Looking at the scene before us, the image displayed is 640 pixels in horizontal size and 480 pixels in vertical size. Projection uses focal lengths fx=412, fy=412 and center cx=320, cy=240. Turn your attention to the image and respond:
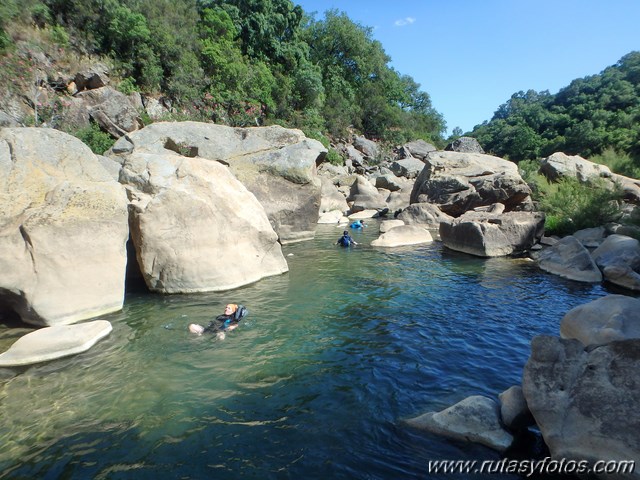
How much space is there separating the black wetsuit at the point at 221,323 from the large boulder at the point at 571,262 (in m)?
9.54

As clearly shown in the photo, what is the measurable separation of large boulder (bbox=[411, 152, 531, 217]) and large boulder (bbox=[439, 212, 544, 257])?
5510 mm

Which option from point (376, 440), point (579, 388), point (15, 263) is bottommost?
point (376, 440)

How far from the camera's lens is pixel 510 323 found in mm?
8336

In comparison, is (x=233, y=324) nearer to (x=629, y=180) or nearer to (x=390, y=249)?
(x=390, y=249)

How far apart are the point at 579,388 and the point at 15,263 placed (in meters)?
8.97

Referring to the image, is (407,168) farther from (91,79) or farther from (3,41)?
(3,41)

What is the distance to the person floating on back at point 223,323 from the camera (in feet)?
25.8

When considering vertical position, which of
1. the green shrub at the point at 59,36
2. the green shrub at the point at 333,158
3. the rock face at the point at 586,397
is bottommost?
the rock face at the point at 586,397

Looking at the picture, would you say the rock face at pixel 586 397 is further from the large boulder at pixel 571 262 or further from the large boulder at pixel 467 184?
the large boulder at pixel 467 184

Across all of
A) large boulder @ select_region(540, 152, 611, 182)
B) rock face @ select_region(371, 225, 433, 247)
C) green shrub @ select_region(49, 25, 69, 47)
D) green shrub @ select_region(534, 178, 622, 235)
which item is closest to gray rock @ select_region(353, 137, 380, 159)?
large boulder @ select_region(540, 152, 611, 182)

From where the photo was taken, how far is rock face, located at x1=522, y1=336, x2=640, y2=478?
3773 mm

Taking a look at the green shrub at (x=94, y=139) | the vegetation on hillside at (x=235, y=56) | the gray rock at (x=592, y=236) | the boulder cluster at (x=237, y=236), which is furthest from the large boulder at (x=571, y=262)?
the vegetation on hillside at (x=235, y=56)

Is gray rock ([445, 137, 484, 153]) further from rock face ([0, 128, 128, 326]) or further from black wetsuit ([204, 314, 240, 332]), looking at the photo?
black wetsuit ([204, 314, 240, 332])

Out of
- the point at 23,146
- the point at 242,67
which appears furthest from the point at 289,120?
the point at 23,146
